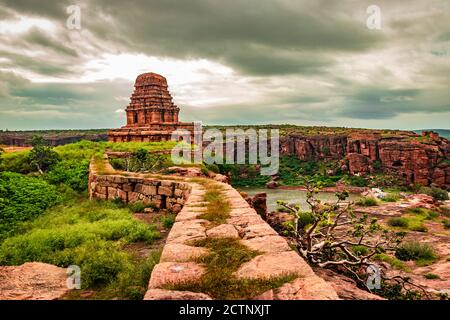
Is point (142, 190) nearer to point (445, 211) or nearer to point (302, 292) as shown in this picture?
point (302, 292)

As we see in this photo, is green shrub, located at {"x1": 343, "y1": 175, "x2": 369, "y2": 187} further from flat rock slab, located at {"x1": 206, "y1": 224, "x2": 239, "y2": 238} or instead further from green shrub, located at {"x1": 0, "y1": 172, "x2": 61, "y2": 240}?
flat rock slab, located at {"x1": 206, "y1": 224, "x2": 239, "y2": 238}

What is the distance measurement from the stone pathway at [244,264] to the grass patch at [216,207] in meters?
0.11

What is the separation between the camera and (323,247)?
638 cm

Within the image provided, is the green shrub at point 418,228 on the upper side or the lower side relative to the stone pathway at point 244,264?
lower

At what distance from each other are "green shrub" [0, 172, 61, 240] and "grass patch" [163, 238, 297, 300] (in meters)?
5.65

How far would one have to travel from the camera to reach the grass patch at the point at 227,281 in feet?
8.25

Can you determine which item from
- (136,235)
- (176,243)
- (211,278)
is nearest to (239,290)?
(211,278)

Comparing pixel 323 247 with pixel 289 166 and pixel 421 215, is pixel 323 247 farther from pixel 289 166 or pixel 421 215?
pixel 289 166

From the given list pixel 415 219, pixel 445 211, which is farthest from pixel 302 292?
pixel 445 211

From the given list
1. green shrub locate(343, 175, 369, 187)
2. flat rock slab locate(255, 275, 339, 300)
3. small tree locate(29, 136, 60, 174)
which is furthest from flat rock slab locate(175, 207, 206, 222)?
green shrub locate(343, 175, 369, 187)

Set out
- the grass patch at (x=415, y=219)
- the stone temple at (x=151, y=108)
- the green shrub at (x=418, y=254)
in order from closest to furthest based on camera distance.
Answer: the green shrub at (x=418, y=254)
the grass patch at (x=415, y=219)
the stone temple at (x=151, y=108)

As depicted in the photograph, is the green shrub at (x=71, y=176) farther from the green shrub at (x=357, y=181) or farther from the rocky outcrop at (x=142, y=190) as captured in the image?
the green shrub at (x=357, y=181)

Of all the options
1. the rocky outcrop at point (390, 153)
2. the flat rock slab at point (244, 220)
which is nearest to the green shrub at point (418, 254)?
the flat rock slab at point (244, 220)

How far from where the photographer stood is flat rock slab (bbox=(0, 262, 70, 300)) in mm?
3482
